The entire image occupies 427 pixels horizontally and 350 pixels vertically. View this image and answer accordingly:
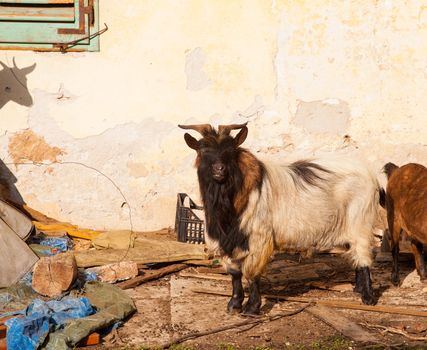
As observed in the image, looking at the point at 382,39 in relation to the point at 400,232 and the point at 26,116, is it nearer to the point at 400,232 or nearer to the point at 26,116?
the point at 400,232

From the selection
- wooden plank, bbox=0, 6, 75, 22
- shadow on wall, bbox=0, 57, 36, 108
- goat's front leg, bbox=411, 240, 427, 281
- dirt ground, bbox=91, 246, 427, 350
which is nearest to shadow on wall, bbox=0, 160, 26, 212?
shadow on wall, bbox=0, 57, 36, 108

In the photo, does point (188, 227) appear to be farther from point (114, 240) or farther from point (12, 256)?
point (12, 256)

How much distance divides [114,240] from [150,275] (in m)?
0.93

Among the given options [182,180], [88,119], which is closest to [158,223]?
[182,180]

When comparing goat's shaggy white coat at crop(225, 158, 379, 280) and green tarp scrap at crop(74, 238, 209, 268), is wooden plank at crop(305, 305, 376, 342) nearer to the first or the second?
goat's shaggy white coat at crop(225, 158, 379, 280)

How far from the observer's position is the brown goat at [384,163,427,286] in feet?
24.6

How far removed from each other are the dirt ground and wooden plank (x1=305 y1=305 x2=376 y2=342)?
1 cm

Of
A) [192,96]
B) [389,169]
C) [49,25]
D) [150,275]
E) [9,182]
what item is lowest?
[150,275]

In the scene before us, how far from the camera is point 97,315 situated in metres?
6.23

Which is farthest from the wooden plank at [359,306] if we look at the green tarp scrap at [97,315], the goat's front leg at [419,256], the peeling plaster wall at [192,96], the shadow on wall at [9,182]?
the shadow on wall at [9,182]

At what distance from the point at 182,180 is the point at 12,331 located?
158 inches

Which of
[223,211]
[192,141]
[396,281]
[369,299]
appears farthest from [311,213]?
[396,281]

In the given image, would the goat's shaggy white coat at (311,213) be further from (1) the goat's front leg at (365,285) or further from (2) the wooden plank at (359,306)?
(2) the wooden plank at (359,306)

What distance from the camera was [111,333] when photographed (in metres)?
6.18
